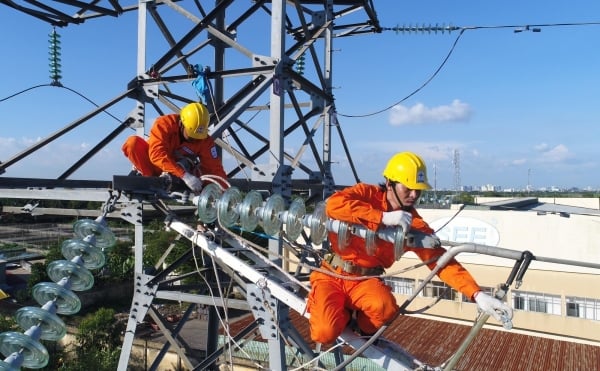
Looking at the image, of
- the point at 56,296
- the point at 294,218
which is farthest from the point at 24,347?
the point at 294,218

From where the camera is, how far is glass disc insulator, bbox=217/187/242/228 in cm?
498

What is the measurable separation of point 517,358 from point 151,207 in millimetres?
17624

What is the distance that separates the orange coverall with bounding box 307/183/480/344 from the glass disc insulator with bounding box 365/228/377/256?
48 mm

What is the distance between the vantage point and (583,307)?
23.4 metres

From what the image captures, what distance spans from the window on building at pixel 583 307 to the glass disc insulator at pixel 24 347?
24.8 meters

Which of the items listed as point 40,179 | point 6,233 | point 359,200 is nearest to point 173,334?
point 40,179

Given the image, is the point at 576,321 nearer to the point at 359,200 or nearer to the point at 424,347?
the point at 424,347

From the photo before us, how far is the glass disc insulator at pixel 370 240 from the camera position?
397 cm

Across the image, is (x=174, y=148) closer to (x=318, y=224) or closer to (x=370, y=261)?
(x=318, y=224)

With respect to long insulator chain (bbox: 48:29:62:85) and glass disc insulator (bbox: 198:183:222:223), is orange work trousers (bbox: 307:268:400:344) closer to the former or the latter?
glass disc insulator (bbox: 198:183:222:223)

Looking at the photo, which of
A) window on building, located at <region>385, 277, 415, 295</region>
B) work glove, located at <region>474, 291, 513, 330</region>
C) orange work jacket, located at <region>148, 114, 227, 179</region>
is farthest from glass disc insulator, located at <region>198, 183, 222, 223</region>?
window on building, located at <region>385, 277, 415, 295</region>

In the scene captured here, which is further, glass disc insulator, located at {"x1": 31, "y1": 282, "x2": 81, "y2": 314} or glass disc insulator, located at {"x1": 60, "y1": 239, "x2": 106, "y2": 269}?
glass disc insulator, located at {"x1": 60, "y1": 239, "x2": 106, "y2": 269}

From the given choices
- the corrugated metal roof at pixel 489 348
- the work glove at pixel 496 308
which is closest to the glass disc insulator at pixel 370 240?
the work glove at pixel 496 308

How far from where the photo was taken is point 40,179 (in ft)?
21.3
